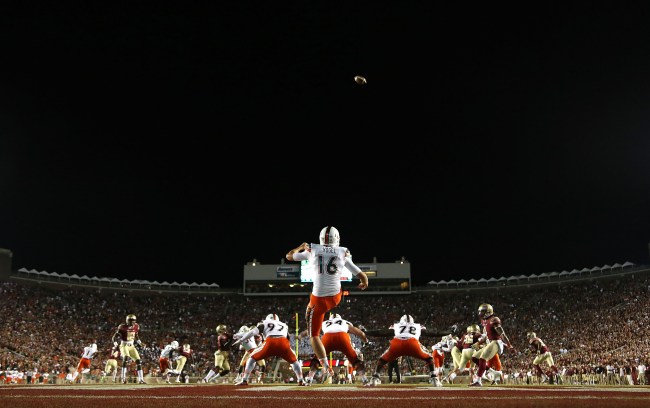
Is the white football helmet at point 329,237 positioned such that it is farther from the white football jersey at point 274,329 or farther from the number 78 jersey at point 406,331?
the white football jersey at point 274,329

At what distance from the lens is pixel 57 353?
152ft

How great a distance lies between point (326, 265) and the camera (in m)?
10.5

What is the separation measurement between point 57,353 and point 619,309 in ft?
155

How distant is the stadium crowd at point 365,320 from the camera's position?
135 feet

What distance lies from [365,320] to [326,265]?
176ft

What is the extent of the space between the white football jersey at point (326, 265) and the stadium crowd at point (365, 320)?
2517 cm

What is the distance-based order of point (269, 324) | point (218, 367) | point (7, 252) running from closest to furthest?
point (269, 324)
point (218, 367)
point (7, 252)

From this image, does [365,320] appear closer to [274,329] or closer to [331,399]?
[274,329]

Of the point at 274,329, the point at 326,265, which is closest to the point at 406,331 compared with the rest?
the point at 274,329

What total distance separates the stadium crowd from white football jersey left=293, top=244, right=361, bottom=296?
82.6 ft

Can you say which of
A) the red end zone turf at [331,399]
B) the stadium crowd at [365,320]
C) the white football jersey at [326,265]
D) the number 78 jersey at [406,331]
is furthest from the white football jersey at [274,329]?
the stadium crowd at [365,320]

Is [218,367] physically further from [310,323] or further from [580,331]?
[580,331]

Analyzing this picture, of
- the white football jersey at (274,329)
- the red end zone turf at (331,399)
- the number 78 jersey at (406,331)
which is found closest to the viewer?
the red end zone turf at (331,399)

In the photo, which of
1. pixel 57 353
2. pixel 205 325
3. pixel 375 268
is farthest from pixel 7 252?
pixel 375 268
